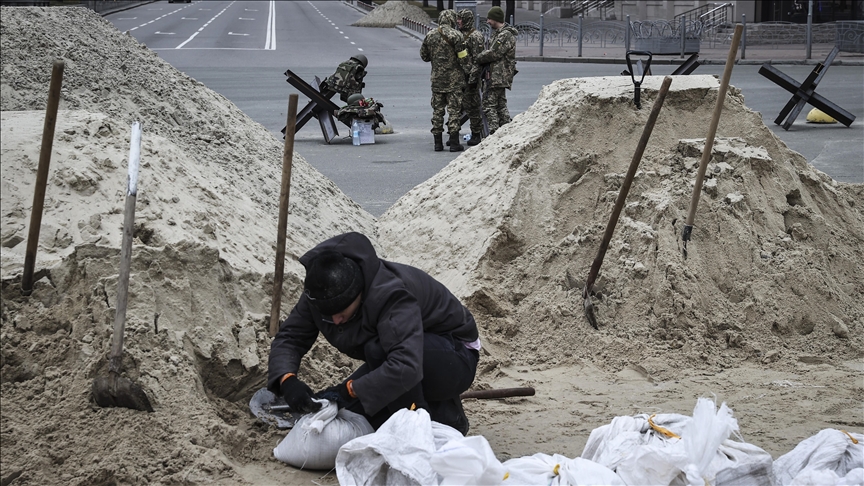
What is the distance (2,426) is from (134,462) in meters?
0.56

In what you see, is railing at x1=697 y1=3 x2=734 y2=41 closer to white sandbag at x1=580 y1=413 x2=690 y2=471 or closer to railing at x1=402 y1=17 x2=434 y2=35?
railing at x1=402 y1=17 x2=434 y2=35

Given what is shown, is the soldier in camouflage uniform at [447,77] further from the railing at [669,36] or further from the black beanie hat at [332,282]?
the railing at [669,36]

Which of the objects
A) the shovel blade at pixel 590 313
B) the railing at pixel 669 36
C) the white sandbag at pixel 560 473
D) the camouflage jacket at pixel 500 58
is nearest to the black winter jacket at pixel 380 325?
the white sandbag at pixel 560 473

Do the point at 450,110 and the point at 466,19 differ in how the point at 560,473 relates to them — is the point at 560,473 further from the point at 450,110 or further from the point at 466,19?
the point at 466,19

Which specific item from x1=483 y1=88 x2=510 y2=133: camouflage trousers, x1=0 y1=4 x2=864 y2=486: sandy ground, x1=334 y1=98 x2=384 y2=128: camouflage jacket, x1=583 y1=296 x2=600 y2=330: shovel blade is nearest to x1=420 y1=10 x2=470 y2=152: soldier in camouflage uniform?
x1=483 y1=88 x2=510 y2=133: camouflage trousers

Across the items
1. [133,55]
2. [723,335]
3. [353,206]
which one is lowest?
[723,335]

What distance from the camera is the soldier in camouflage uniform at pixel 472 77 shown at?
11391mm

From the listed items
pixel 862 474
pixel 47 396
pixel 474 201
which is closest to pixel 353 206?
pixel 474 201

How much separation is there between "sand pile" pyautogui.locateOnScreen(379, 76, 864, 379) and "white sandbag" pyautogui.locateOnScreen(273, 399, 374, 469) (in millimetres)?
1618

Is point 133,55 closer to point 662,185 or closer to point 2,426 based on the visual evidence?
point 2,426

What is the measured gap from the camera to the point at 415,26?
32.9m

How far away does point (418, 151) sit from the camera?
11453 millimetres

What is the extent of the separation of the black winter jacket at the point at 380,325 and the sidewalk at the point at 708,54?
60.6ft

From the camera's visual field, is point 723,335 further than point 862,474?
Yes
